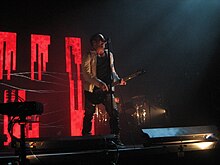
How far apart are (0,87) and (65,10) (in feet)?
7.74

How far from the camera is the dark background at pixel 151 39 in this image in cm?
645

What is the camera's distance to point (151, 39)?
23.4 feet

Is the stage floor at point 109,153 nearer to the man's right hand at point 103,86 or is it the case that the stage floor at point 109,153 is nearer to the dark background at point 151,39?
the man's right hand at point 103,86

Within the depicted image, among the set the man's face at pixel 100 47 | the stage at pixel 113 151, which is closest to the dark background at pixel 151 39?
the man's face at pixel 100 47

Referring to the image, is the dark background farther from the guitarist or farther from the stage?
the stage

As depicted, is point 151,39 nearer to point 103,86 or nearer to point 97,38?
point 97,38

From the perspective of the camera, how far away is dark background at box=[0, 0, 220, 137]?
645 centimetres

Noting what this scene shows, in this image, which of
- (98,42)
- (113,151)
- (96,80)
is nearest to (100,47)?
(98,42)

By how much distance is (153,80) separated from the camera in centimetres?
692

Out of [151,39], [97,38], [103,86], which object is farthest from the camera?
[151,39]

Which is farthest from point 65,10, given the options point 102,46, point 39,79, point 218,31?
point 218,31

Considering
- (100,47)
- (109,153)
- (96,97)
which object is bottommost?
(109,153)

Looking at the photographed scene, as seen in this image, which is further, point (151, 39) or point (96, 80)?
point (151, 39)

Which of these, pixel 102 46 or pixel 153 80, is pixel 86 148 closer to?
pixel 102 46
